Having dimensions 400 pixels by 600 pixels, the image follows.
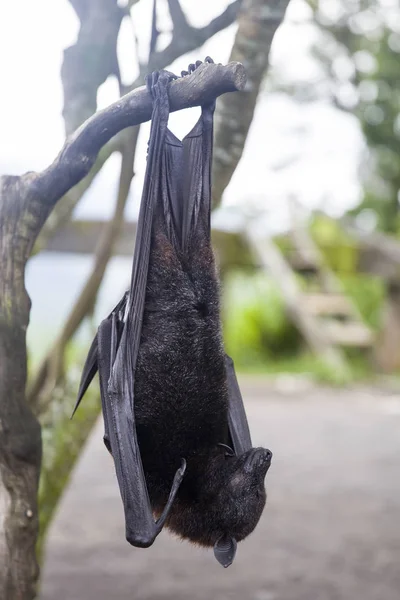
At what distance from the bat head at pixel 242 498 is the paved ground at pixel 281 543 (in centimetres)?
271

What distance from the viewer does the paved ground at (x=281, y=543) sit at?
5146 millimetres

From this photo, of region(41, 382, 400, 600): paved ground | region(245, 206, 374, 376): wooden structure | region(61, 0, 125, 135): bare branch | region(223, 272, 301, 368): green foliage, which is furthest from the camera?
region(223, 272, 301, 368): green foliage

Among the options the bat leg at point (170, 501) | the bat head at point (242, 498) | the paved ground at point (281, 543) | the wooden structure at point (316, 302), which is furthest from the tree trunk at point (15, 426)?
the wooden structure at point (316, 302)

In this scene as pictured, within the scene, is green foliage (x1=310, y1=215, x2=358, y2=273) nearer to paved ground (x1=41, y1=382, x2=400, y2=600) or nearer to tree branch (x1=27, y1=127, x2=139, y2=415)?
paved ground (x1=41, y1=382, x2=400, y2=600)

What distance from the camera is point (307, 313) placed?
45.5 ft

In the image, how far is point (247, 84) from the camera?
343 cm

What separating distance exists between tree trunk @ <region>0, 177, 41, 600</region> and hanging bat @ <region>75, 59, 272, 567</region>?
10.4 inches

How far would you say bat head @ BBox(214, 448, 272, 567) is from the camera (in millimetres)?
2484

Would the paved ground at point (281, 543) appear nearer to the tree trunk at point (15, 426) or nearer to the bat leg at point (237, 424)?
the tree trunk at point (15, 426)

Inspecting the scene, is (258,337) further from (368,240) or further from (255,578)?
(255,578)

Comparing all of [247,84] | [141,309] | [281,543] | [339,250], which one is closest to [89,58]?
[247,84]

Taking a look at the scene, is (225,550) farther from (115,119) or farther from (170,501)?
(115,119)

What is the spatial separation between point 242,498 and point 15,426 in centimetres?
81

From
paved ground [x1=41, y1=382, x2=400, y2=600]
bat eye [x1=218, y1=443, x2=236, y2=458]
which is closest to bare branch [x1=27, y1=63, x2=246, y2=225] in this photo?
bat eye [x1=218, y1=443, x2=236, y2=458]
